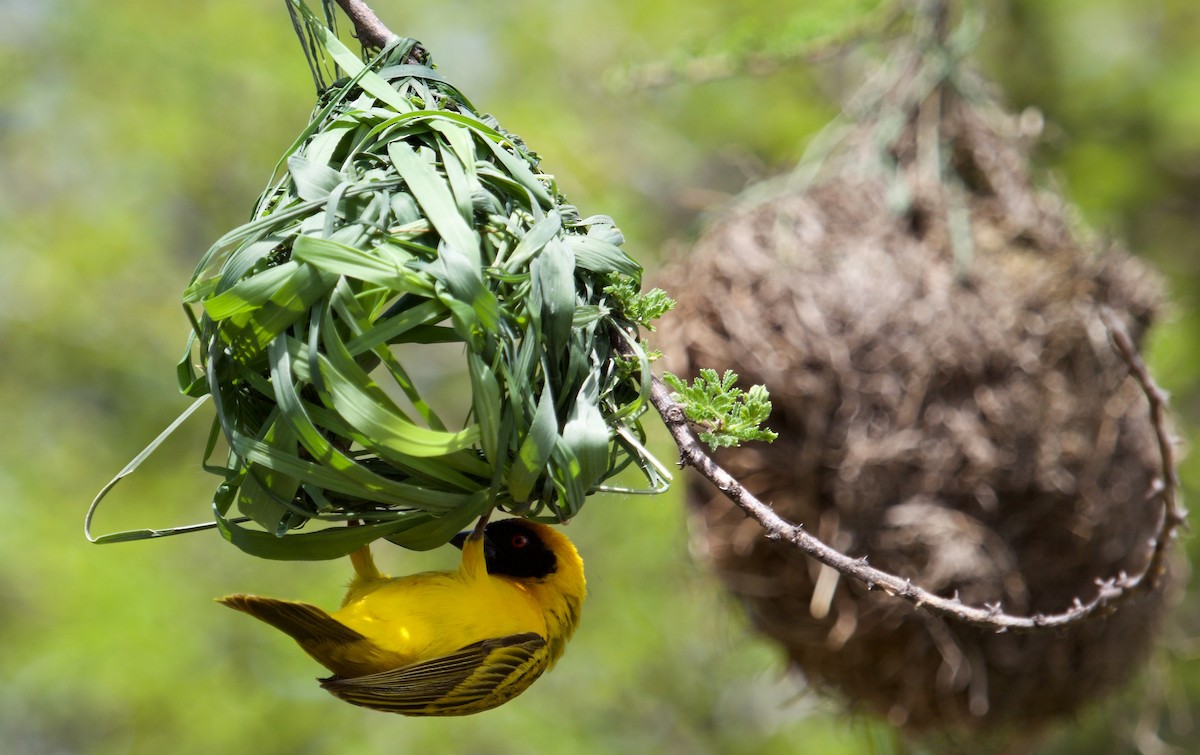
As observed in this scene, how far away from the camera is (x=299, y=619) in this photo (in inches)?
65.9

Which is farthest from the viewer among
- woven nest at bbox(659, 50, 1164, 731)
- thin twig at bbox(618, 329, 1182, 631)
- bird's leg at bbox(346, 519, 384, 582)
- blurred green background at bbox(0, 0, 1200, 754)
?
blurred green background at bbox(0, 0, 1200, 754)

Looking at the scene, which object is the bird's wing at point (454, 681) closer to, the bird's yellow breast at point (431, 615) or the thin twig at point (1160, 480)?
the bird's yellow breast at point (431, 615)

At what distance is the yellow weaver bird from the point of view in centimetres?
172

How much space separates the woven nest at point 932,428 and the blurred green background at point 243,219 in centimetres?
167

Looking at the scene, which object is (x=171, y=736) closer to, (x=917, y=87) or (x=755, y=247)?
(x=755, y=247)

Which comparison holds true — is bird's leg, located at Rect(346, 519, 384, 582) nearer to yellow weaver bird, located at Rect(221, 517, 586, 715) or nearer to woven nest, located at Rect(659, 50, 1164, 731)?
yellow weaver bird, located at Rect(221, 517, 586, 715)

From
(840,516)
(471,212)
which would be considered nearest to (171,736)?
(840,516)

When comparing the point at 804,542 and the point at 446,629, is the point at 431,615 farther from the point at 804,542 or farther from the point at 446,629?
the point at 804,542

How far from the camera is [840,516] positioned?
2705 mm

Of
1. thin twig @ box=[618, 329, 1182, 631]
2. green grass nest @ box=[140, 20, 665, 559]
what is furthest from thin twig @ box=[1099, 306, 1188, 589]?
green grass nest @ box=[140, 20, 665, 559]

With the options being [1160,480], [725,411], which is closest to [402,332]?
[725,411]

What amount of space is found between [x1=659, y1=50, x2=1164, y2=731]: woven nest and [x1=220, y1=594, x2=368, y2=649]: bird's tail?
4.06 ft

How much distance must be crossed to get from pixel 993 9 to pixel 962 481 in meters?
3.35

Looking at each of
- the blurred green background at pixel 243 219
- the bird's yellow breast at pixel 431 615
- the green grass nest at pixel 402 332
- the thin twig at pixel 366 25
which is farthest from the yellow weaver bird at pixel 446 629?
the blurred green background at pixel 243 219
